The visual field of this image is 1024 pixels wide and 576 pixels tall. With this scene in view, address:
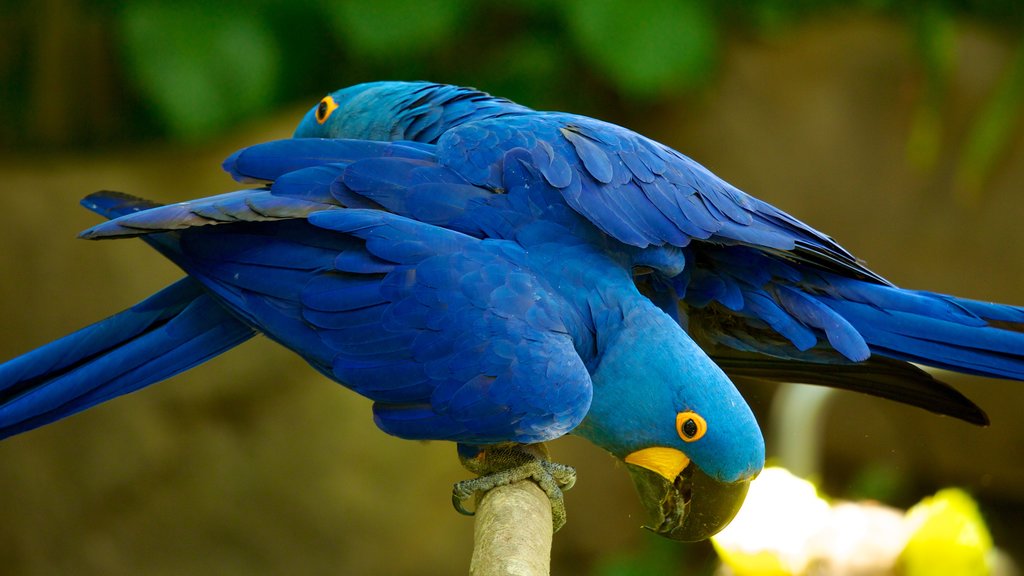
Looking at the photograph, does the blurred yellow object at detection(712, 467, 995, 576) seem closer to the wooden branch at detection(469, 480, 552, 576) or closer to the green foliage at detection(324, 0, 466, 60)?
the wooden branch at detection(469, 480, 552, 576)

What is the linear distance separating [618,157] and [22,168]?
1890 mm

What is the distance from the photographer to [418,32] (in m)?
2.69

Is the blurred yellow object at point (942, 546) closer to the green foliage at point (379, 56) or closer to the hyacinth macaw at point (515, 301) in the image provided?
the hyacinth macaw at point (515, 301)

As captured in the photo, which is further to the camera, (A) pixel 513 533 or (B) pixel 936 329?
(B) pixel 936 329

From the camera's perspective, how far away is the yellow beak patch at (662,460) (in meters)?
1.12

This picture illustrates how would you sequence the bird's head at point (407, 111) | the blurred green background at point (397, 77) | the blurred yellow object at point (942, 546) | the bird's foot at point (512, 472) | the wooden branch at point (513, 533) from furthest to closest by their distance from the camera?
the blurred green background at point (397, 77)
the blurred yellow object at point (942, 546)
the bird's head at point (407, 111)
the bird's foot at point (512, 472)
the wooden branch at point (513, 533)

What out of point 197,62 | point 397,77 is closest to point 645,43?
point 397,77

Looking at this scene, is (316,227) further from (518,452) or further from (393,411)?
(518,452)

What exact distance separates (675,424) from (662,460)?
0.22ft

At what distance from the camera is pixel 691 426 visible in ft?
3.53

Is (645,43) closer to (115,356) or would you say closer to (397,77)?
(397,77)

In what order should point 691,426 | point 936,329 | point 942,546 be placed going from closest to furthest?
1. point 691,426
2. point 936,329
3. point 942,546

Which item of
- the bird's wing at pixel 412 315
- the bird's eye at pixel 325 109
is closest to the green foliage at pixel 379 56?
the bird's eye at pixel 325 109

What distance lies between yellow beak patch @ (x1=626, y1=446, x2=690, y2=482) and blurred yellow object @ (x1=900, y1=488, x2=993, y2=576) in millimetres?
851
